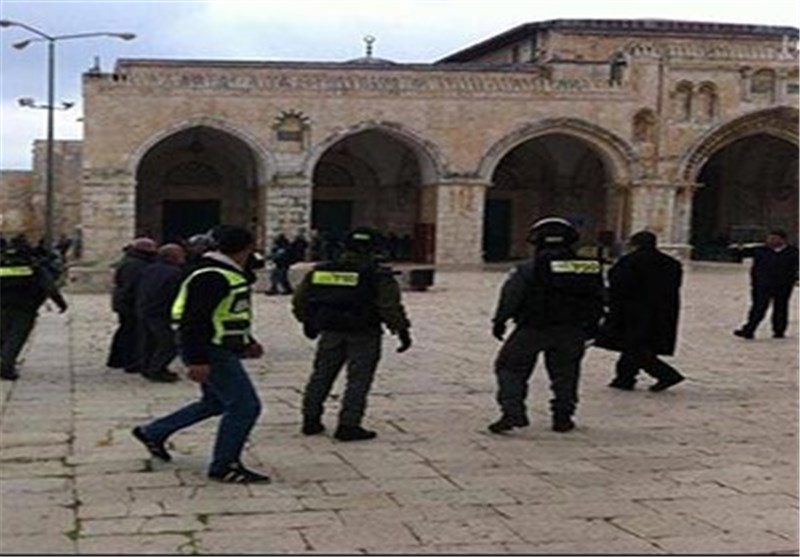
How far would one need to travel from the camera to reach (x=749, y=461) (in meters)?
7.30

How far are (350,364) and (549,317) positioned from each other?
55.0 inches

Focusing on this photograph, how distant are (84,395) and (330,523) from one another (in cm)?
478

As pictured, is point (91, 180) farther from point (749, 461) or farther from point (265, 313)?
point (749, 461)

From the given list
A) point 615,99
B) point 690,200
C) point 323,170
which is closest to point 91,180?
point 323,170

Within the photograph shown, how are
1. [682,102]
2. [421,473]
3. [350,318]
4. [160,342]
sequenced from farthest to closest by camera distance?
[682,102] < [160,342] < [350,318] < [421,473]

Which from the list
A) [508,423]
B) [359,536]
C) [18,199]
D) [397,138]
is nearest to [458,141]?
[397,138]

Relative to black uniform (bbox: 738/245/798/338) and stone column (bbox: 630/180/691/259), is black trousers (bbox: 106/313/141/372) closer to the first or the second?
black uniform (bbox: 738/245/798/338)

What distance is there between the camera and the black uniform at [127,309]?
36.9ft

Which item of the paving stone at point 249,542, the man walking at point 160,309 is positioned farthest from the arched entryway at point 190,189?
the paving stone at point 249,542

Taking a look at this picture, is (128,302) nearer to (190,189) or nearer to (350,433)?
(350,433)

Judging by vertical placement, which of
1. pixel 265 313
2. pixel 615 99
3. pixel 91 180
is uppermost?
pixel 615 99

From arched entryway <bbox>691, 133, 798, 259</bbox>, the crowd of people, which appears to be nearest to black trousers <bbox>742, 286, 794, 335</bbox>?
the crowd of people

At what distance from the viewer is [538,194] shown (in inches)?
1581

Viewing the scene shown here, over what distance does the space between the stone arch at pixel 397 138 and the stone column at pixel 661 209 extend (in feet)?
19.8
